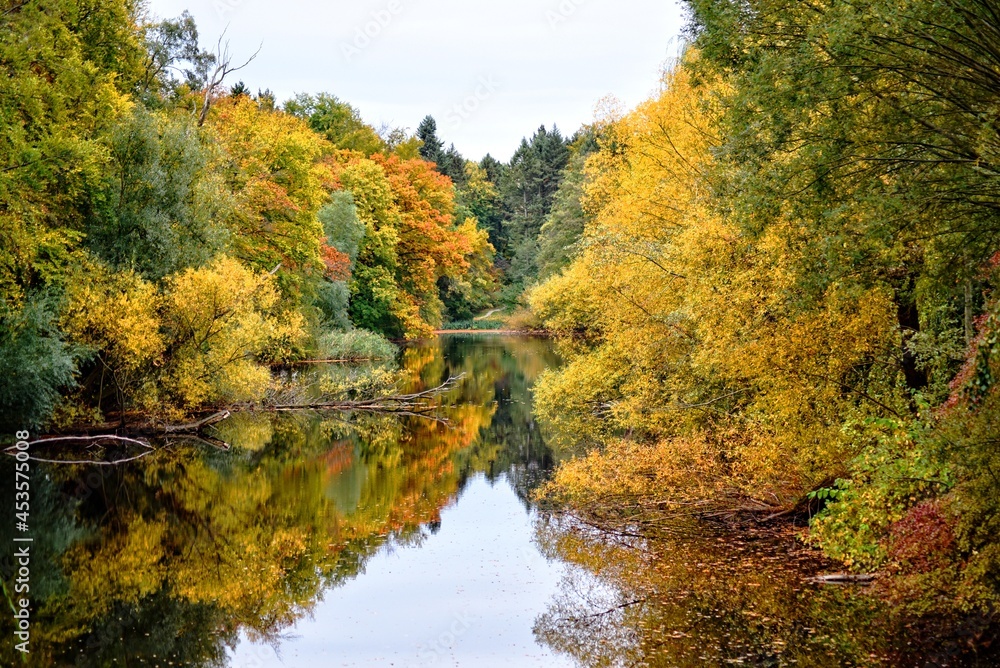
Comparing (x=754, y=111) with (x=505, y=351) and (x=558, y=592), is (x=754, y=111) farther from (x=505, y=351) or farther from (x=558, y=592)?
(x=505, y=351)

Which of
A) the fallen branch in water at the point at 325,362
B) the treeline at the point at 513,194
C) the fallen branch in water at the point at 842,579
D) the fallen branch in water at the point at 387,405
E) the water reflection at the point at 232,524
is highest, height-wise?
the treeline at the point at 513,194

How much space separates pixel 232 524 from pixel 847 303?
10566 millimetres

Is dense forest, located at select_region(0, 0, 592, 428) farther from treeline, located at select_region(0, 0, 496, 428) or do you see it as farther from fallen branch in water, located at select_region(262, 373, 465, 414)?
fallen branch in water, located at select_region(262, 373, 465, 414)

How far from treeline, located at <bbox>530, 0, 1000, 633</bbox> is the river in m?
1.03

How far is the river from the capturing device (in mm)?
9555

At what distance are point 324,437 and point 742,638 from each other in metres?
16.3

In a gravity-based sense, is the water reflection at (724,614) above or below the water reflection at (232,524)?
below

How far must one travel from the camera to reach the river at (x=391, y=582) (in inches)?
376

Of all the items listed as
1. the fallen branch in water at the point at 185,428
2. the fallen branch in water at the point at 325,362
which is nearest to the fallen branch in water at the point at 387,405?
the fallen branch in water at the point at 185,428

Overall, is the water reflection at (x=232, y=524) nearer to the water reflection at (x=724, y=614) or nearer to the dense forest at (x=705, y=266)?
the dense forest at (x=705, y=266)

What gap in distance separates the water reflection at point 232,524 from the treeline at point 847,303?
13.0 ft

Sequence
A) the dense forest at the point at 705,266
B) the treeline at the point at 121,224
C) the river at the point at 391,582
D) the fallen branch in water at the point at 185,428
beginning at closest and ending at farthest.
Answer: the dense forest at the point at 705,266 < the river at the point at 391,582 < the treeline at the point at 121,224 < the fallen branch in water at the point at 185,428

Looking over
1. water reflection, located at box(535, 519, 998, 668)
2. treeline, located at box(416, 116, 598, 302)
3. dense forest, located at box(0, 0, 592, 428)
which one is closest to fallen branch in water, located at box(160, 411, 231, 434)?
dense forest, located at box(0, 0, 592, 428)

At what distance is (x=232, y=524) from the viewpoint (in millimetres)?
14859
